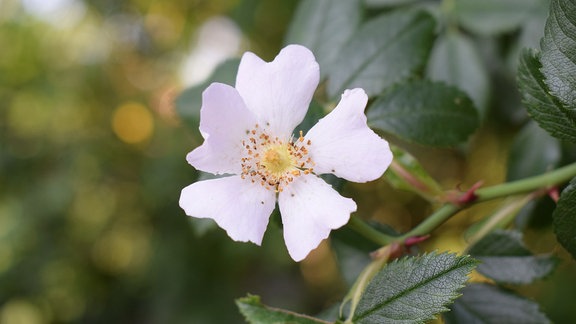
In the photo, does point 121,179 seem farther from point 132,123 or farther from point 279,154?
point 279,154

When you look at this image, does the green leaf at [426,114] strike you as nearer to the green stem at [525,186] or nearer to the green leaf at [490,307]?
the green stem at [525,186]

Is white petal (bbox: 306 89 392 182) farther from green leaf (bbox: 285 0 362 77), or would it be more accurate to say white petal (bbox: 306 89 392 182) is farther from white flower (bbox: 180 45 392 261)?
green leaf (bbox: 285 0 362 77)

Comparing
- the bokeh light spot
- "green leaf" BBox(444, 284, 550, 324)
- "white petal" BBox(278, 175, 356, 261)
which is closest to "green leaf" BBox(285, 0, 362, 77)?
"white petal" BBox(278, 175, 356, 261)

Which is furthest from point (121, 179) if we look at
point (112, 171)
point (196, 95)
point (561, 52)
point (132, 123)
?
point (561, 52)

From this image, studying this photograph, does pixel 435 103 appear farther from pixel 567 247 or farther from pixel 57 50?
pixel 57 50

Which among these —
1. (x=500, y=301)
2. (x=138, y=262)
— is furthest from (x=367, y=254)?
(x=138, y=262)

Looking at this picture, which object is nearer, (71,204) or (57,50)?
(71,204)
